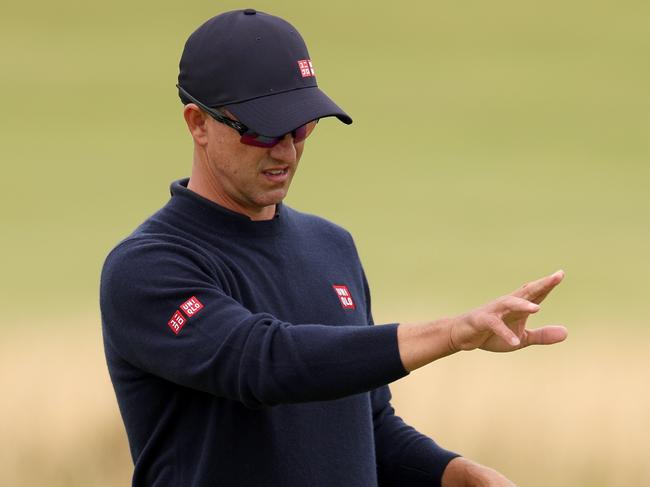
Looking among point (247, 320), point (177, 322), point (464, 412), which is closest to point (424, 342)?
point (247, 320)

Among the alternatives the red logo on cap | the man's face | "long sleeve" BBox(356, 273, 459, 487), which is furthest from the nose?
"long sleeve" BBox(356, 273, 459, 487)

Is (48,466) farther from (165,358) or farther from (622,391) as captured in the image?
(165,358)

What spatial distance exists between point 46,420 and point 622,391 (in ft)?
6.40

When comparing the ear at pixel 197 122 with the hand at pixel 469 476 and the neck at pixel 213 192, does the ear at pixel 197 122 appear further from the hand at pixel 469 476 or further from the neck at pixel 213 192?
the hand at pixel 469 476

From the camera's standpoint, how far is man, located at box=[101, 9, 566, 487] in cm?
198

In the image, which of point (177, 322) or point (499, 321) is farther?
point (177, 322)

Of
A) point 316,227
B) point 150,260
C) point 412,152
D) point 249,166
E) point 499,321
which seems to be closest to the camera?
point 499,321

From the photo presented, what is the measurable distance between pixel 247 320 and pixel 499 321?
376 millimetres

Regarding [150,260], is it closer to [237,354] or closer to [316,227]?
[237,354]

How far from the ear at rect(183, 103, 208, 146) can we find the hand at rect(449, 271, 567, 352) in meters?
0.58

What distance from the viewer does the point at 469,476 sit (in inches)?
94.7

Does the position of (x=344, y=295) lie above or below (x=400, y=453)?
above

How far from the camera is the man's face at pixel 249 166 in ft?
7.26

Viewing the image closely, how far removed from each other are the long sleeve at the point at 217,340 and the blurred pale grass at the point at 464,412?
240cm
